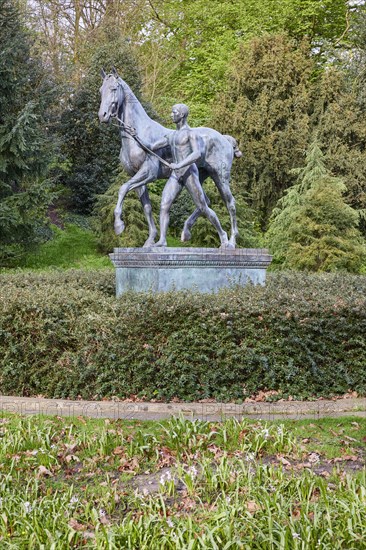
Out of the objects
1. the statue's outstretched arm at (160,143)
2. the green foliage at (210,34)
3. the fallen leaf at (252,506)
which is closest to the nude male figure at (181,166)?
the statue's outstretched arm at (160,143)

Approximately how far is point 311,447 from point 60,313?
9.94ft

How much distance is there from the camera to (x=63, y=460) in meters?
4.10

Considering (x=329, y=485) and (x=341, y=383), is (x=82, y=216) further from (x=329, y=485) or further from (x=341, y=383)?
(x=329, y=485)

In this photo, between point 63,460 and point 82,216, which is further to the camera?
point 82,216

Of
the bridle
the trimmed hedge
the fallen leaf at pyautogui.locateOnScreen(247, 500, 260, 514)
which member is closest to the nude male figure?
the bridle

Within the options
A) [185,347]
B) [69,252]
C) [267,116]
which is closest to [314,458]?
[185,347]

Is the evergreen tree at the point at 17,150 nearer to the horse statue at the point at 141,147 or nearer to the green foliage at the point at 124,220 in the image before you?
the green foliage at the point at 124,220

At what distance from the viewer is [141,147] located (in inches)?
331

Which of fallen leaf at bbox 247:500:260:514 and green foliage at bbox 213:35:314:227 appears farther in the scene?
green foliage at bbox 213:35:314:227

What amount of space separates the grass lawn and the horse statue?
169 inches

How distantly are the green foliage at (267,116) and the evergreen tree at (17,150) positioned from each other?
7.29 meters

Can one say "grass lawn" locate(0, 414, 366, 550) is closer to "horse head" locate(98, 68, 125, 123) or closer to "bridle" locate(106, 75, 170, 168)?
"bridle" locate(106, 75, 170, 168)

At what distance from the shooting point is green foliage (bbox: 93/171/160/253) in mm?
17953

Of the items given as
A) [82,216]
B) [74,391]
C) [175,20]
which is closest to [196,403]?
[74,391]
